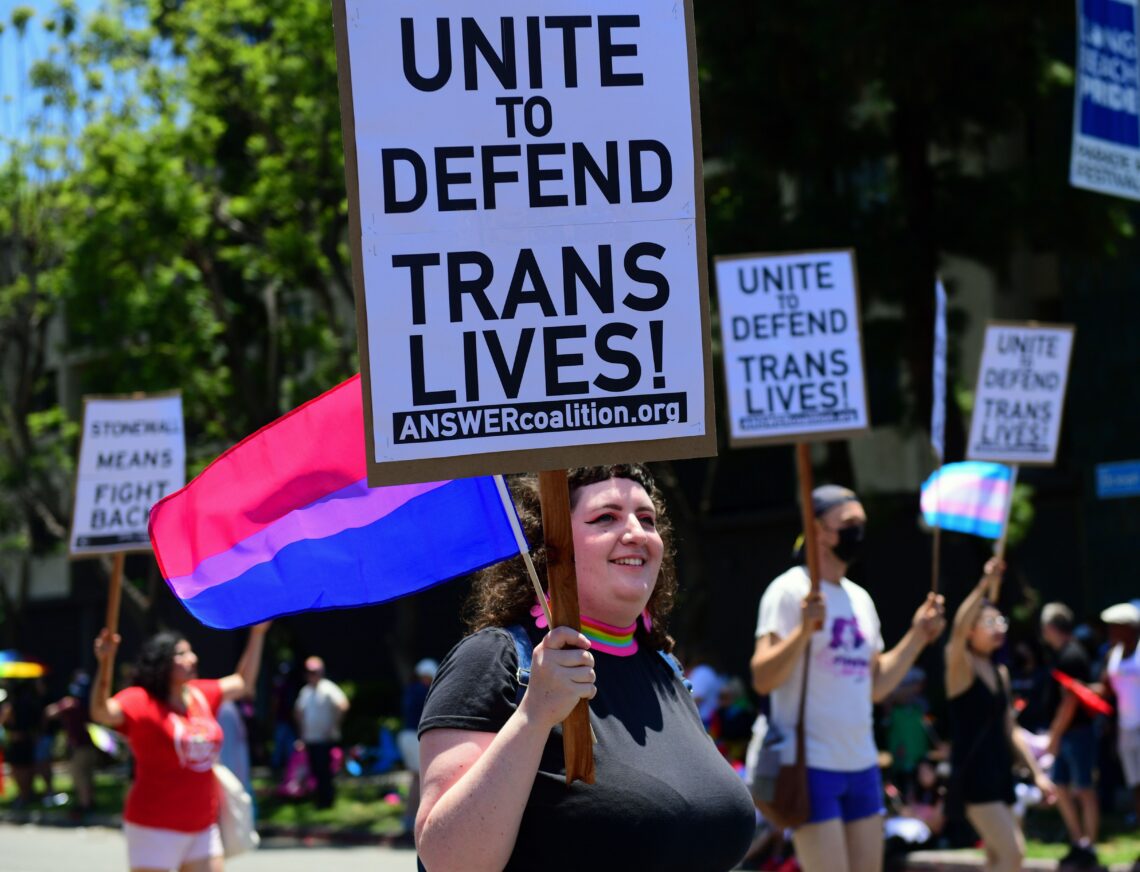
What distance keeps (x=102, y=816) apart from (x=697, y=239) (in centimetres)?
2177

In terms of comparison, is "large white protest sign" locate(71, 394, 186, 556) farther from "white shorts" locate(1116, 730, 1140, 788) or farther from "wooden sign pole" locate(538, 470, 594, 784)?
"white shorts" locate(1116, 730, 1140, 788)

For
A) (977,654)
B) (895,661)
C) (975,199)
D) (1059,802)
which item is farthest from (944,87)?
(895,661)

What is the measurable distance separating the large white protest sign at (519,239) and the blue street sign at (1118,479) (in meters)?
19.1

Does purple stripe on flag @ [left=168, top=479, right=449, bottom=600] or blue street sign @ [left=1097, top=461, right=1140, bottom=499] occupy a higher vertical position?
blue street sign @ [left=1097, top=461, right=1140, bottom=499]

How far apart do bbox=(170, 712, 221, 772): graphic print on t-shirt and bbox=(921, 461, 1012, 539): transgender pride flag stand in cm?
443

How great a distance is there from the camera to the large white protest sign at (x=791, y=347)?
8.72m

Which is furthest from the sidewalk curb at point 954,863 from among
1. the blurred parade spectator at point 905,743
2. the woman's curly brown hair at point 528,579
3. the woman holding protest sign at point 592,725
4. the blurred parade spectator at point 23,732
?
the blurred parade spectator at point 23,732

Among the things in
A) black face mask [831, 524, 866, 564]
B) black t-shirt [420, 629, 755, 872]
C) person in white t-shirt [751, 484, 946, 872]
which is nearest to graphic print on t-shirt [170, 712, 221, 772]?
person in white t-shirt [751, 484, 946, 872]

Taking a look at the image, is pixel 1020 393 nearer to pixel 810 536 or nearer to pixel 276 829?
pixel 810 536

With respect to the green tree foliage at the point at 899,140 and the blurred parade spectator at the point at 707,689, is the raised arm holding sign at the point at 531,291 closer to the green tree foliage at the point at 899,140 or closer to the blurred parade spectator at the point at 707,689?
the blurred parade spectator at the point at 707,689

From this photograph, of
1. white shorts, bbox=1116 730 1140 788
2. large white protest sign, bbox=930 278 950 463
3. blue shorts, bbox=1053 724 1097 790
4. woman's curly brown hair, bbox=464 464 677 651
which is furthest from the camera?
white shorts, bbox=1116 730 1140 788

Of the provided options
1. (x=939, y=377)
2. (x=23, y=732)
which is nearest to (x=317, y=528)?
(x=939, y=377)

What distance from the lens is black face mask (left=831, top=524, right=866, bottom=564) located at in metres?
7.28

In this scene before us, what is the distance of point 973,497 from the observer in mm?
10406
